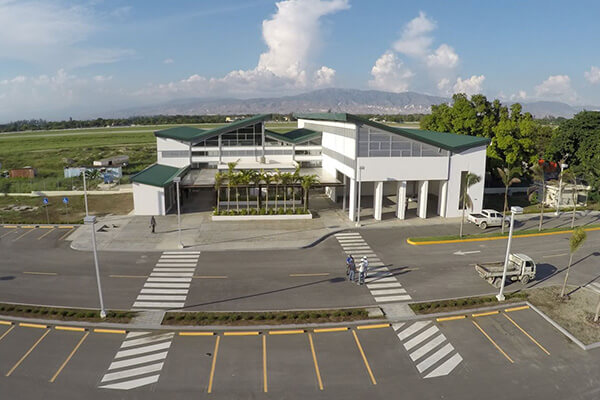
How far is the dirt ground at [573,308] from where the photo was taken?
750 inches

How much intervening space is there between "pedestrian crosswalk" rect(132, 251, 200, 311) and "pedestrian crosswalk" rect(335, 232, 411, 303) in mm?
11149

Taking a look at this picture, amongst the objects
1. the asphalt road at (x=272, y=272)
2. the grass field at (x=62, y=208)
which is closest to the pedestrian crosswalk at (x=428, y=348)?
the asphalt road at (x=272, y=272)

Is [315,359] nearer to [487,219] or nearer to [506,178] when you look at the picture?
[487,219]

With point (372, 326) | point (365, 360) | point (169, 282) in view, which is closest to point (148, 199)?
point (169, 282)

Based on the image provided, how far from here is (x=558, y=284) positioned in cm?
2472

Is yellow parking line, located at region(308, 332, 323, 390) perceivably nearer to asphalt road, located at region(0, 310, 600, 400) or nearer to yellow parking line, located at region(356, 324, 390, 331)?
asphalt road, located at region(0, 310, 600, 400)

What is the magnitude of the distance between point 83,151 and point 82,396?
10738 cm

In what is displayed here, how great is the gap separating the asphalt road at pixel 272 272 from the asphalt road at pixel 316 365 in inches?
135

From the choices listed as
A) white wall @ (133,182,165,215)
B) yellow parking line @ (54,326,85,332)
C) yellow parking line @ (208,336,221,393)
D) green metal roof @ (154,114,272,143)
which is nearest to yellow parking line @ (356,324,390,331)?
yellow parking line @ (208,336,221,393)

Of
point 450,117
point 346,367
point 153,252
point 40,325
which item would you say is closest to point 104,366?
point 40,325

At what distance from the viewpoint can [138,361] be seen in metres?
16.3

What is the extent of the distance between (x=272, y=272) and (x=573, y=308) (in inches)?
682

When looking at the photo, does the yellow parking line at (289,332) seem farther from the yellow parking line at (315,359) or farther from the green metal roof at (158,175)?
the green metal roof at (158,175)

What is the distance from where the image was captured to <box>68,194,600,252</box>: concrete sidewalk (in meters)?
31.5
